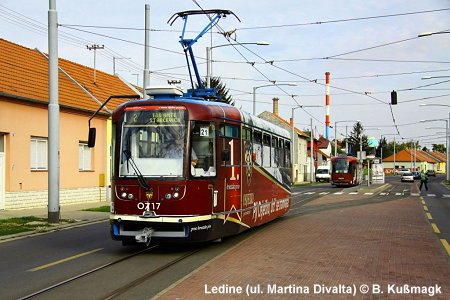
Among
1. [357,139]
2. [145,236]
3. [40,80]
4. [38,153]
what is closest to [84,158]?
[38,153]

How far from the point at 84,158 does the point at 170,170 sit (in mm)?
18029

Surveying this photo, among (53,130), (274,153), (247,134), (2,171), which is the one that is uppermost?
(53,130)

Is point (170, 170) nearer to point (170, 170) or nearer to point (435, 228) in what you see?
point (170, 170)

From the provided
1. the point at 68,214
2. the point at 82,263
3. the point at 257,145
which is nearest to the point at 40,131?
the point at 68,214

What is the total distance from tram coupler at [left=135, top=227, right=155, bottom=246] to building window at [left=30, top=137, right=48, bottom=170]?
14565 mm

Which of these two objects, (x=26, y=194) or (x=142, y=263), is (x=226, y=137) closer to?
(x=142, y=263)

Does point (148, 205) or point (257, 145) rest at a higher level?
point (257, 145)

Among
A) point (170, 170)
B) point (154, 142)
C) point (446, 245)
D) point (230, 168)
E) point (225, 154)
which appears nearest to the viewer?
point (170, 170)

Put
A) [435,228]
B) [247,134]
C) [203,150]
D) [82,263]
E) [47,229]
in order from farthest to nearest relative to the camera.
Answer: [435,228], [47,229], [247,134], [203,150], [82,263]

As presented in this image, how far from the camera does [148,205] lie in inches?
400

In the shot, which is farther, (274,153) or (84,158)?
(84,158)

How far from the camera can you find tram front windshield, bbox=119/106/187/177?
10305mm

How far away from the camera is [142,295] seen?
7.13 meters

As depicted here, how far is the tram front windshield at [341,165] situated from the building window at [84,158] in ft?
101
